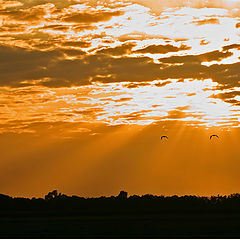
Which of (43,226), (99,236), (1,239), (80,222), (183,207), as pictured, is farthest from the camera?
(183,207)

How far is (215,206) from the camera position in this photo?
19962 cm

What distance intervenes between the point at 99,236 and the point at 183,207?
101 meters

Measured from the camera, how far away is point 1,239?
93000 millimetres

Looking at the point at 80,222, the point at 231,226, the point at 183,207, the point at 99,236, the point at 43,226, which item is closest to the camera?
the point at 99,236

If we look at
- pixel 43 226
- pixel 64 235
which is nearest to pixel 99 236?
pixel 64 235

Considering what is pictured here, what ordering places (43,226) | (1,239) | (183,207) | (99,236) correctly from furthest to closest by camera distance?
(183,207) < (43,226) < (99,236) < (1,239)

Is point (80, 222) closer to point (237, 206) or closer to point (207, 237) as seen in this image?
point (207, 237)

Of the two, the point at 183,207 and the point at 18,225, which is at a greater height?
the point at 183,207

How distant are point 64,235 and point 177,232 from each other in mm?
16027

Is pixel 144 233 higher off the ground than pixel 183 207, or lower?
lower

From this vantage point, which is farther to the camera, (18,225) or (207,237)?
(18,225)

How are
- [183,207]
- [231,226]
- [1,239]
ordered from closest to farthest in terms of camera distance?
[1,239], [231,226], [183,207]

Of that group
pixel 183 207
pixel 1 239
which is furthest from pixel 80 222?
pixel 183 207

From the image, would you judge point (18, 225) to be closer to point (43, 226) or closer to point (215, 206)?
point (43, 226)
